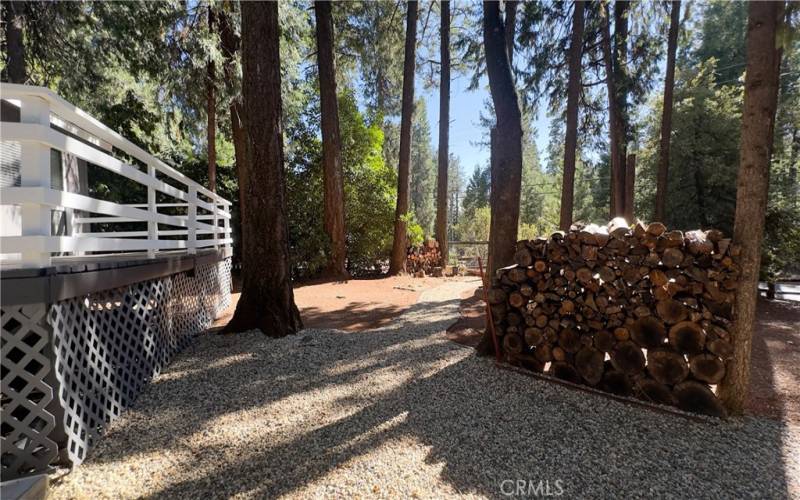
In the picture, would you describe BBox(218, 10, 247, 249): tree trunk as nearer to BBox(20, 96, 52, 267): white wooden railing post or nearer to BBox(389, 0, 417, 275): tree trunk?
BBox(389, 0, 417, 275): tree trunk

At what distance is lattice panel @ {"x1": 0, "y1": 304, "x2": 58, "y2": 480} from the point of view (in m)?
2.03

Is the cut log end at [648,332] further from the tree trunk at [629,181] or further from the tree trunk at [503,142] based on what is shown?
the tree trunk at [629,181]

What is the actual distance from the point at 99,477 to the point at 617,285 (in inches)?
154

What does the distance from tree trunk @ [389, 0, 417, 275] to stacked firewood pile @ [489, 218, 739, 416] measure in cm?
795

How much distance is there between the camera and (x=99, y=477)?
2.13m

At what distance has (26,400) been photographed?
6.79 feet

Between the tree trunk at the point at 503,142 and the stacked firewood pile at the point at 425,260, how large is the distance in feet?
25.1

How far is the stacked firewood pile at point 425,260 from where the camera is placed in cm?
1246

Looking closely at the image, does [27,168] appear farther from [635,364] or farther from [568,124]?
[568,124]

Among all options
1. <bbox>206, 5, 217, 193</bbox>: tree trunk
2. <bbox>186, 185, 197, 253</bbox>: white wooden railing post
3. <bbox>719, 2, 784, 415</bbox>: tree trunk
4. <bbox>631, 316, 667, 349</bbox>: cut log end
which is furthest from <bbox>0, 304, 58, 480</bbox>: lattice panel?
<bbox>206, 5, 217, 193</bbox>: tree trunk

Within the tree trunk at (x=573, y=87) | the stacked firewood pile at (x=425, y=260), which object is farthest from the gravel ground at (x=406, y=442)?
the stacked firewood pile at (x=425, y=260)

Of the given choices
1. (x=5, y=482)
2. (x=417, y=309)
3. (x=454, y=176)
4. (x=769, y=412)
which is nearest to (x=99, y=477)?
(x=5, y=482)

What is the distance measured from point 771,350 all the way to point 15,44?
12.8 meters

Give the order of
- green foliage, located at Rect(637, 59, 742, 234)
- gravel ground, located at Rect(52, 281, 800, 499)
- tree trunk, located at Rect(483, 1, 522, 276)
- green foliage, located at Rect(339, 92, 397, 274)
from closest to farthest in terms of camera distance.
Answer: gravel ground, located at Rect(52, 281, 800, 499)
tree trunk, located at Rect(483, 1, 522, 276)
green foliage, located at Rect(637, 59, 742, 234)
green foliage, located at Rect(339, 92, 397, 274)
